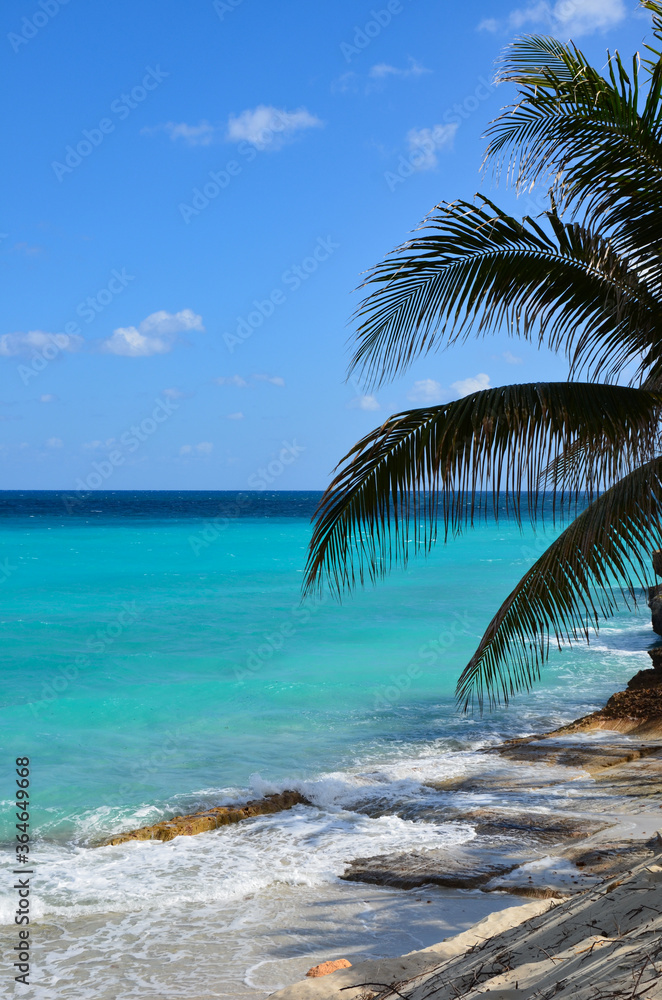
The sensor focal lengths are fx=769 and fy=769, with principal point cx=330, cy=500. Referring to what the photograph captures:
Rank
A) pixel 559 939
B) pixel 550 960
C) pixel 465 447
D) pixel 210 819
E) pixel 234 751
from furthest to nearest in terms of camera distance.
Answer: pixel 234 751 < pixel 210 819 < pixel 465 447 < pixel 559 939 < pixel 550 960

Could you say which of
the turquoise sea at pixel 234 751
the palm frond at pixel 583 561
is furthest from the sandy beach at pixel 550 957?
the palm frond at pixel 583 561

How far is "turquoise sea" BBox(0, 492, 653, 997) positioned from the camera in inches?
216

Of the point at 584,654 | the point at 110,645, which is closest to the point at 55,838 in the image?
the point at 110,645

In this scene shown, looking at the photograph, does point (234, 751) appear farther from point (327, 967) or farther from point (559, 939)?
point (559, 939)

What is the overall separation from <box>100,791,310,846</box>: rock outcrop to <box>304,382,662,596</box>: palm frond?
4075 millimetres

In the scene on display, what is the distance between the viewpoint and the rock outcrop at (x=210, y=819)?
7453mm

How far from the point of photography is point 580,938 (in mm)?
3352

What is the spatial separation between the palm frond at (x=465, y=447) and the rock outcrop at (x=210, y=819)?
4.08 m

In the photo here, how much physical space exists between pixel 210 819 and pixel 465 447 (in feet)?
16.8

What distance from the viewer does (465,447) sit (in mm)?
4672

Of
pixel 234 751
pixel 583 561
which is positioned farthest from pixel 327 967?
pixel 234 751

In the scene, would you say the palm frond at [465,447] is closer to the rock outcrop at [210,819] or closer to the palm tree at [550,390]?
the palm tree at [550,390]

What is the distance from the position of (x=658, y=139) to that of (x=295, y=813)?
22.5ft

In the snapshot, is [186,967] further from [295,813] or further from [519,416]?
[519,416]
